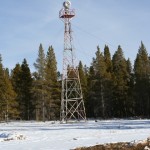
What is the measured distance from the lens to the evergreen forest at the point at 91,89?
227 ft

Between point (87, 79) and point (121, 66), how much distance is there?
23.4ft

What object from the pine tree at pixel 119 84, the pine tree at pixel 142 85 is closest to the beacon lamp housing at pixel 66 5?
the pine tree at pixel 119 84

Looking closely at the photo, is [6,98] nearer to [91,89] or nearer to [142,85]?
[91,89]

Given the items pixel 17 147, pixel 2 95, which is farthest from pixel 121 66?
pixel 17 147

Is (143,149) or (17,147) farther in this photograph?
(17,147)

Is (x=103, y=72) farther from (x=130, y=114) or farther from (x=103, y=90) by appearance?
(x=130, y=114)

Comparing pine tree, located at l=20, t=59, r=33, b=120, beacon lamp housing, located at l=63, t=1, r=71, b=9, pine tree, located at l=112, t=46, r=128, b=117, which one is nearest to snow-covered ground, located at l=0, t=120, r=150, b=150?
beacon lamp housing, located at l=63, t=1, r=71, b=9

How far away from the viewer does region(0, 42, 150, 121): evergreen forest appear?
69312mm

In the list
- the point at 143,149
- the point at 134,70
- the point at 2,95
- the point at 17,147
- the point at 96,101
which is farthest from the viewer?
the point at 134,70

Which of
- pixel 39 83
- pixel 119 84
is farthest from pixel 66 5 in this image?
pixel 119 84

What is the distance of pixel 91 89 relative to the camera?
73.2m

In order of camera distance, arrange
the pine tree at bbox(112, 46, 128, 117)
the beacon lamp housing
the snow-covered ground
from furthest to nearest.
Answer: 1. the pine tree at bbox(112, 46, 128, 117)
2. the beacon lamp housing
3. the snow-covered ground

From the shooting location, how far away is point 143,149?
1662 centimetres

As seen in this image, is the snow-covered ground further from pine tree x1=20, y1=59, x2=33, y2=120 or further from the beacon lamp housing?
pine tree x1=20, y1=59, x2=33, y2=120
